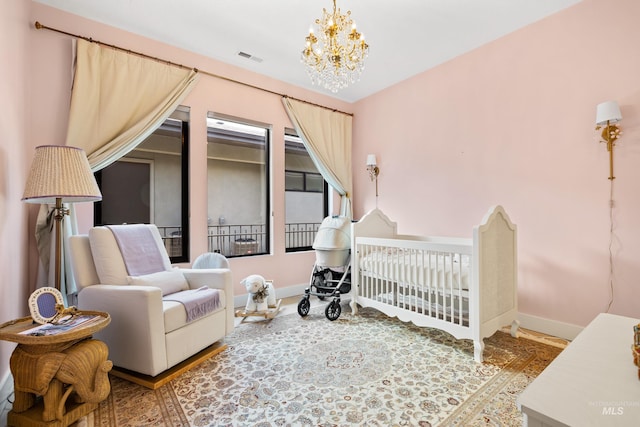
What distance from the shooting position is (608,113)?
2178mm

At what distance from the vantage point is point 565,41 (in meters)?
2.50

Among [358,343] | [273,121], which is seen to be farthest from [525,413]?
[273,121]

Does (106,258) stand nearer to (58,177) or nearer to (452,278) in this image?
(58,177)

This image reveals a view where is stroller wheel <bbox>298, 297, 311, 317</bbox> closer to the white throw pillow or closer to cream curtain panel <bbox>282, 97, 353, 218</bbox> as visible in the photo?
the white throw pillow

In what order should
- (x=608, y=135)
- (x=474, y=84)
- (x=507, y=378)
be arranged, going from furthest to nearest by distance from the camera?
1. (x=474, y=84)
2. (x=608, y=135)
3. (x=507, y=378)

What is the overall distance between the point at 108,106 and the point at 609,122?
4058 mm

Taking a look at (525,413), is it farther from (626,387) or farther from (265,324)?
(265,324)

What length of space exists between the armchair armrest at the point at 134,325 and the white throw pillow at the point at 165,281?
7.3 inches

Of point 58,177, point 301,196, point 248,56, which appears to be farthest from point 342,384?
point 248,56

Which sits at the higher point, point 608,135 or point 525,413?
point 608,135

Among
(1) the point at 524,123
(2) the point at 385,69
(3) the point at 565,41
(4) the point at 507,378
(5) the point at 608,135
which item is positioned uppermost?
(2) the point at 385,69

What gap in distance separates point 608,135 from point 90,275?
12.9 ft

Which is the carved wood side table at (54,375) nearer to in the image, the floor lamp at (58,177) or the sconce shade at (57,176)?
the floor lamp at (58,177)

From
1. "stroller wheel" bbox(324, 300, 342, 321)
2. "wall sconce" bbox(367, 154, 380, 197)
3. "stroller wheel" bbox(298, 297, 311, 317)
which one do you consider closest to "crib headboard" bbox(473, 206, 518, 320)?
"stroller wheel" bbox(324, 300, 342, 321)
